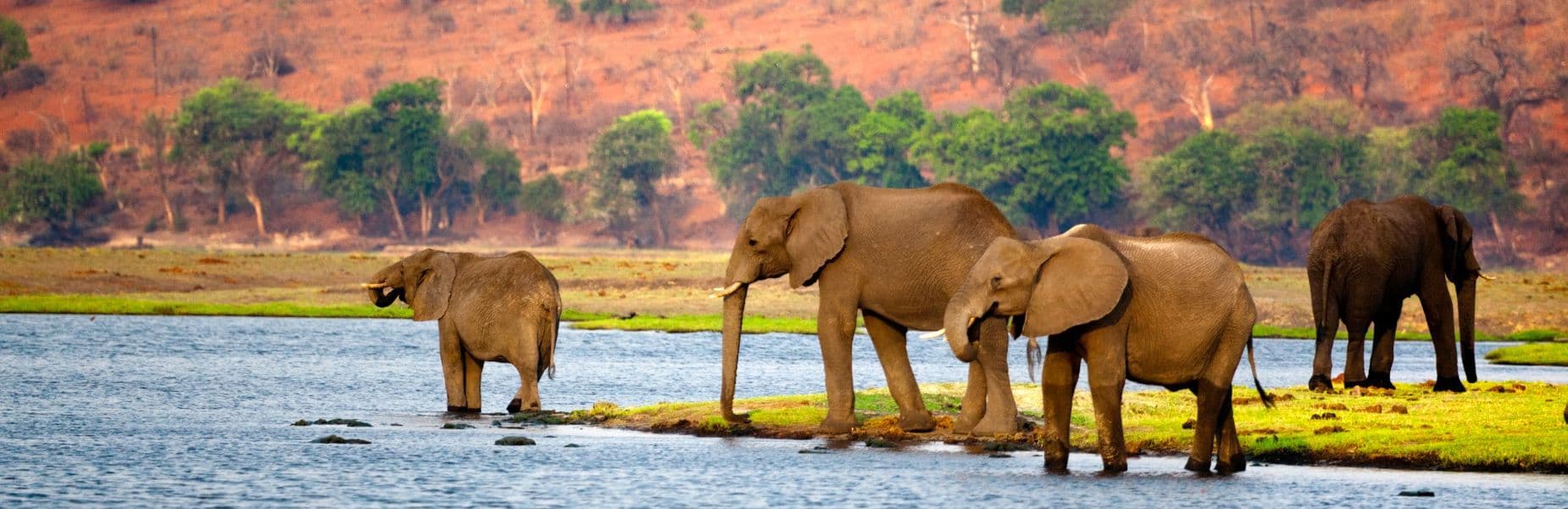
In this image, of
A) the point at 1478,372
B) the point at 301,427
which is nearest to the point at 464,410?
the point at 301,427

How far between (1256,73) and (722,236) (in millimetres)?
33730

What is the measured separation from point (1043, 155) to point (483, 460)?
259 ft

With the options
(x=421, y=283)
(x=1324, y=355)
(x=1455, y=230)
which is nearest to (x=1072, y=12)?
(x=1455, y=230)

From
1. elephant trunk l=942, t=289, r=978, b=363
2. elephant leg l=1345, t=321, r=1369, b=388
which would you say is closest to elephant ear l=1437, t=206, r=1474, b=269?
elephant leg l=1345, t=321, r=1369, b=388

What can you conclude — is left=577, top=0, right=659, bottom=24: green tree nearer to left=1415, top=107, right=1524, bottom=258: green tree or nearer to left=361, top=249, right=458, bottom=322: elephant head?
left=1415, top=107, right=1524, bottom=258: green tree

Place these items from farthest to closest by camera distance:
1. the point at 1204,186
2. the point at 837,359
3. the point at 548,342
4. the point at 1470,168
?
the point at 1204,186 < the point at 1470,168 < the point at 548,342 < the point at 837,359

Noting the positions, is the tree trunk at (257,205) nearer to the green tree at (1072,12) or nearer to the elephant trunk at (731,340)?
the green tree at (1072,12)

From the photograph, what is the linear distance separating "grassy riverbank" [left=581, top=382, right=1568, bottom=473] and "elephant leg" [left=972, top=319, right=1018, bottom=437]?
15 centimetres

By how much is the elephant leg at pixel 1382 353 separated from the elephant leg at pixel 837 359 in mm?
7462

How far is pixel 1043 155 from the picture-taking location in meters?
96.9

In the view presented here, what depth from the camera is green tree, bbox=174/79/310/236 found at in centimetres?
10819

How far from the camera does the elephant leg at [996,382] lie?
19.6 meters

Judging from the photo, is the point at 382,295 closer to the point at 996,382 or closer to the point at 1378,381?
the point at 996,382

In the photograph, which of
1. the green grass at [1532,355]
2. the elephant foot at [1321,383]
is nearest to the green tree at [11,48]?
the green grass at [1532,355]
